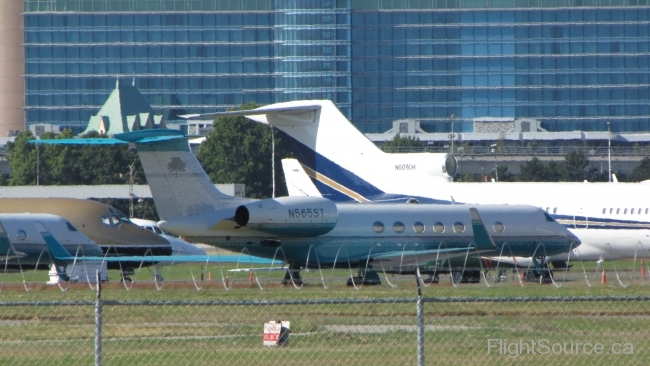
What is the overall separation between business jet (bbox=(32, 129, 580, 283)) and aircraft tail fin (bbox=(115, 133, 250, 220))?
3cm

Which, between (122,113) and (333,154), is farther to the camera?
(122,113)

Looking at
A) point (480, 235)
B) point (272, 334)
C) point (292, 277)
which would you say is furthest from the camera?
point (480, 235)

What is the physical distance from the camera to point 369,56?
143 m

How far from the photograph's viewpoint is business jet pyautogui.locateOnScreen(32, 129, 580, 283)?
31.2 meters

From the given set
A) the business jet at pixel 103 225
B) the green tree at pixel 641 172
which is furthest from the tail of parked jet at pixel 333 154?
the green tree at pixel 641 172

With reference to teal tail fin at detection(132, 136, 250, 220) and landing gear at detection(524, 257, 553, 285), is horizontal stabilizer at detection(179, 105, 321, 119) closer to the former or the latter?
teal tail fin at detection(132, 136, 250, 220)

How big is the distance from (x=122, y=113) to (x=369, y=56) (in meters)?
29.7

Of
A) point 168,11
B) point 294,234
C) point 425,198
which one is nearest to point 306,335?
point 294,234

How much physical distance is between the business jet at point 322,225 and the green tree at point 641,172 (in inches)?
2861

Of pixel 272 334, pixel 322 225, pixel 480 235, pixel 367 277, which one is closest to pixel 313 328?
pixel 272 334

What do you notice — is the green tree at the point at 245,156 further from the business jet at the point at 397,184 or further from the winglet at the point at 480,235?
the winglet at the point at 480,235

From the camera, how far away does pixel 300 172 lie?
142 ft

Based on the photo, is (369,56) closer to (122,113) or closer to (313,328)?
(122,113)

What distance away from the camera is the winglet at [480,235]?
33.3 m
